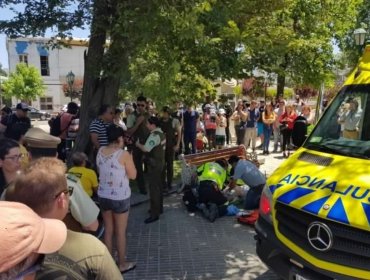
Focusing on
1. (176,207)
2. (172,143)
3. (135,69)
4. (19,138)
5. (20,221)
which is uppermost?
(135,69)

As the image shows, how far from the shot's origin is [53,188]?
6.34 feet

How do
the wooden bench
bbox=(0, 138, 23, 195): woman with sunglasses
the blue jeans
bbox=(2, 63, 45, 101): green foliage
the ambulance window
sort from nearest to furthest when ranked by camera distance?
bbox=(0, 138, 23, 195): woman with sunglasses, the ambulance window, the wooden bench, the blue jeans, bbox=(2, 63, 45, 101): green foliage

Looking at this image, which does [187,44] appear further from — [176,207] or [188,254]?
[188,254]

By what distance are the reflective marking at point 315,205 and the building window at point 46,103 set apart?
185ft

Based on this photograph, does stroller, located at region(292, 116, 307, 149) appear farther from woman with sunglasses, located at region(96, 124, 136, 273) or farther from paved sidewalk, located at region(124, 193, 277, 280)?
woman with sunglasses, located at region(96, 124, 136, 273)

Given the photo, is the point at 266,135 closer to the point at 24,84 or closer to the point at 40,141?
the point at 40,141

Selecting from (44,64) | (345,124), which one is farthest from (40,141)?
(44,64)

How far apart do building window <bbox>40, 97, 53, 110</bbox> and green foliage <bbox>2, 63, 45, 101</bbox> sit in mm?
2754

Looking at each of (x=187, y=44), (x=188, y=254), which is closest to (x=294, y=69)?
(x=187, y=44)

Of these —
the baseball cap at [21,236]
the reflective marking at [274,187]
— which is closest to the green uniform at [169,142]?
the reflective marking at [274,187]

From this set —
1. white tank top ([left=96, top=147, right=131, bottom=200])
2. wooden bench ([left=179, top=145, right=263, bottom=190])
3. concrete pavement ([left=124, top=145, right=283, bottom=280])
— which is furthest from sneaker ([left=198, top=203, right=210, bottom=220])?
white tank top ([left=96, top=147, right=131, bottom=200])

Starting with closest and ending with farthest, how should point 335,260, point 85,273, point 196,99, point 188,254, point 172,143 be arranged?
1. point 85,273
2. point 335,260
3. point 188,254
4. point 172,143
5. point 196,99

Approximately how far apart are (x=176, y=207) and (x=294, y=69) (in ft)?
29.4

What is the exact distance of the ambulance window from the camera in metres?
3.91
